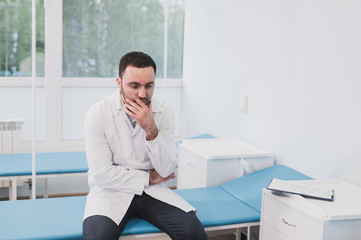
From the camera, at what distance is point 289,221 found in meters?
1.92

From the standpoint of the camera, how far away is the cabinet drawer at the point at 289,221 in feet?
5.87

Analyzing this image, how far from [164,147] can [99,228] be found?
0.49 m

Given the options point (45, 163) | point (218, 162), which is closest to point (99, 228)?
point (218, 162)

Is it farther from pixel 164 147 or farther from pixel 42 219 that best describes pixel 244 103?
pixel 42 219

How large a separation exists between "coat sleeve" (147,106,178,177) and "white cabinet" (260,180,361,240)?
0.47 metres

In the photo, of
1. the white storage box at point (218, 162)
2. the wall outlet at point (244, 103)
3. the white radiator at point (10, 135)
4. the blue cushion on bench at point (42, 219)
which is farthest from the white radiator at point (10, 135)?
the wall outlet at point (244, 103)

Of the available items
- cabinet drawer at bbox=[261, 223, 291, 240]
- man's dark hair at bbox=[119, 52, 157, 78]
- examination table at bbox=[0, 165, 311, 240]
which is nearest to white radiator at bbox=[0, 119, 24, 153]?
examination table at bbox=[0, 165, 311, 240]

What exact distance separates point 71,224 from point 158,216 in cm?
40

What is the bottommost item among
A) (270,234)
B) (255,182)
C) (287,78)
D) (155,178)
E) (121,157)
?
(270,234)

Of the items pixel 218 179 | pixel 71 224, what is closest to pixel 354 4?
pixel 218 179

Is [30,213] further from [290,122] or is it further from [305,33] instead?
[305,33]

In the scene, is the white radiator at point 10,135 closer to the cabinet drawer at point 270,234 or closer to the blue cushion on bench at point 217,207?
the blue cushion on bench at point 217,207

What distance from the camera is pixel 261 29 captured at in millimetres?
2998

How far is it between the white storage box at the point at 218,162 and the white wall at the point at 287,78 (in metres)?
0.14
